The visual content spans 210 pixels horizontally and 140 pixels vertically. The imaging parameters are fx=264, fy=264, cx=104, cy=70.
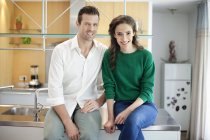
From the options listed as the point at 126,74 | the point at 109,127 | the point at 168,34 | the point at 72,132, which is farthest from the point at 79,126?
the point at 168,34

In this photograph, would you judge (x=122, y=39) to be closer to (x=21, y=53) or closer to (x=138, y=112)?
(x=138, y=112)

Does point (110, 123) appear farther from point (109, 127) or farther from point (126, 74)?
point (126, 74)

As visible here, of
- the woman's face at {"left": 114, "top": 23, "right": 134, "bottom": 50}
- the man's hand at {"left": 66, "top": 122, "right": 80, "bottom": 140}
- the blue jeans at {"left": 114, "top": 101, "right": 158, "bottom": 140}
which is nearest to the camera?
the blue jeans at {"left": 114, "top": 101, "right": 158, "bottom": 140}

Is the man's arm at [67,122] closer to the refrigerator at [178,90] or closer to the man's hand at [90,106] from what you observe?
the man's hand at [90,106]

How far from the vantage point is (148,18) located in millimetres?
4531

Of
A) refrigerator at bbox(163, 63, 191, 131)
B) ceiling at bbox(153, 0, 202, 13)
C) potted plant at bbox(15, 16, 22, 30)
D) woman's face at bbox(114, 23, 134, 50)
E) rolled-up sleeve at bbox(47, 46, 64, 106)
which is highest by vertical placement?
ceiling at bbox(153, 0, 202, 13)

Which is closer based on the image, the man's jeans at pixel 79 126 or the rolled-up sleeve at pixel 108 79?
the man's jeans at pixel 79 126

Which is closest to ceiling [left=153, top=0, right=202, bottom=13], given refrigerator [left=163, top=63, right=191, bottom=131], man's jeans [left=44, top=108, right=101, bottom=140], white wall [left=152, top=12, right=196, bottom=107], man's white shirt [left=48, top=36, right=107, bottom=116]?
white wall [left=152, top=12, right=196, bottom=107]

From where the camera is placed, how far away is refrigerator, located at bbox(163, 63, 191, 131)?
5070mm

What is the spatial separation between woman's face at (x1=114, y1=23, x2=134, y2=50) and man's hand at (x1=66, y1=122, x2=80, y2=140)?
621 mm

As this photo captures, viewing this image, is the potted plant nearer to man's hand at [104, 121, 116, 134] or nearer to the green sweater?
the green sweater

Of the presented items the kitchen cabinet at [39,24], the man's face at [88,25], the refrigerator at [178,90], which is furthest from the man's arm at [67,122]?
the refrigerator at [178,90]

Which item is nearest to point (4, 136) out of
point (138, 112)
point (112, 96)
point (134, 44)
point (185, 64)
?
point (112, 96)

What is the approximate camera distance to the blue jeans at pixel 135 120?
1479 millimetres
